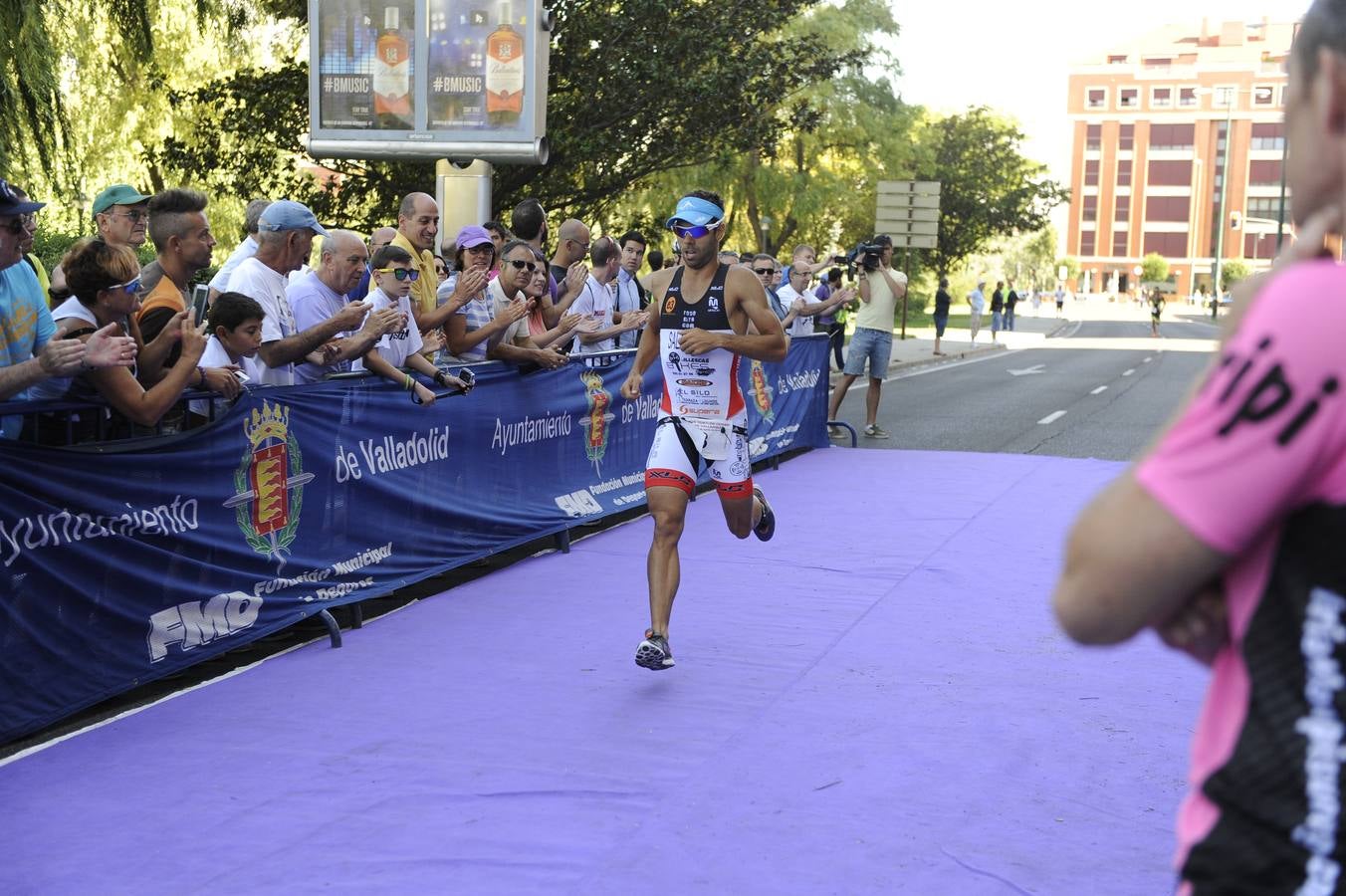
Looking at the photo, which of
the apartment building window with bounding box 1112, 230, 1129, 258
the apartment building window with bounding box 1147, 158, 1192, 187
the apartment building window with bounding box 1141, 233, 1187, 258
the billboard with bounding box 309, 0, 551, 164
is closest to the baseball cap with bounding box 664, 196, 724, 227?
the billboard with bounding box 309, 0, 551, 164

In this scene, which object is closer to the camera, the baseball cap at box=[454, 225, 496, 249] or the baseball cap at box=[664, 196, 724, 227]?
the baseball cap at box=[664, 196, 724, 227]

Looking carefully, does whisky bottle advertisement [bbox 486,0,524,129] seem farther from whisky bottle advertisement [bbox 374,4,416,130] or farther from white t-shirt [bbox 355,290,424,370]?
white t-shirt [bbox 355,290,424,370]

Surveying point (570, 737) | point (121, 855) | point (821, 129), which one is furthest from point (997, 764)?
A: point (821, 129)

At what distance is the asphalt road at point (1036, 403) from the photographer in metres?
16.7

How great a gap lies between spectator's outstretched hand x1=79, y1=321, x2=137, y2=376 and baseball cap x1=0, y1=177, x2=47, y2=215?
49 centimetres

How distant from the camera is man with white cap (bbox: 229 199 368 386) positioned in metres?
7.00

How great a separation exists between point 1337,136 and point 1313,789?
0.63 m

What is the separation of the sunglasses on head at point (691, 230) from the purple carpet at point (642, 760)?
193cm

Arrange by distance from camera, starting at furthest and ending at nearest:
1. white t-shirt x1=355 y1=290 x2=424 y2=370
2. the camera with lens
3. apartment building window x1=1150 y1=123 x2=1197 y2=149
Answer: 1. apartment building window x1=1150 y1=123 x2=1197 y2=149
2. the camera with lens
3. white t-shirt x1=355 y1=290 x2=424 y2=370

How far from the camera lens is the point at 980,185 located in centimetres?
5650

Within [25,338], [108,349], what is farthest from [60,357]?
[25,338]

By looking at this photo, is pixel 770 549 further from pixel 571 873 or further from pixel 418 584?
pixel 571 873

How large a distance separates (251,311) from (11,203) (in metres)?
1.51

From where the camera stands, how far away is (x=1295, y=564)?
1.40 metres
